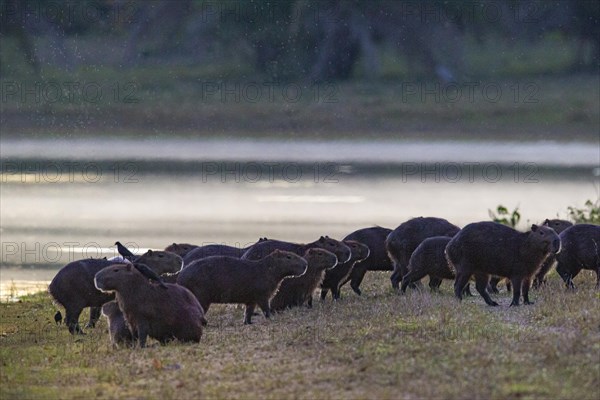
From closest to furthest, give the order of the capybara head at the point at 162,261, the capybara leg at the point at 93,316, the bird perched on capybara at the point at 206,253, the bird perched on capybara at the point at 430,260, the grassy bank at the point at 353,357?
1. the grassy bank at the point at 353,357
2. the capybara head at the point at 162,261
3. the capybara leg at the point at 93,316
4. the bird perched on capybara at the point at 430,260
5. the bird perched on capybara at the point at 206,253

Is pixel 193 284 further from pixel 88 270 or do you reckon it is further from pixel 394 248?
pixel 394 248

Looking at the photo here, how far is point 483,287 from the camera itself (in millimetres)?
12703

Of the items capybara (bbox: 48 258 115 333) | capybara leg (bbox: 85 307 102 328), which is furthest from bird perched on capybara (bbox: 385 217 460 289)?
capybara (bbox: 48 258 115 333)

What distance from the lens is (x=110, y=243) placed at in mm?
18672

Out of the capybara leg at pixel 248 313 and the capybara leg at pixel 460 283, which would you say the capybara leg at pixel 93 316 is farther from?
the capybara leg at pixel 460 283

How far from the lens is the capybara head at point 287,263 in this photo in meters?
12.6

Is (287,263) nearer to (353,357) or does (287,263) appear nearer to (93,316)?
(93,316)

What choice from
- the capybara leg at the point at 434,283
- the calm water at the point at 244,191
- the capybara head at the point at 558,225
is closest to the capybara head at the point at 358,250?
the capybara leg at the point at 434,283

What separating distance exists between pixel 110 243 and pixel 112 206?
4.03 m

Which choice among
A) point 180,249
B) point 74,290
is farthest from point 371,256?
point 74,290

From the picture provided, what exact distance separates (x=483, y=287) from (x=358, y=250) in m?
1.35

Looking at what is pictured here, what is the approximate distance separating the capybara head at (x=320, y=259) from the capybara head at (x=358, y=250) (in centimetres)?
52

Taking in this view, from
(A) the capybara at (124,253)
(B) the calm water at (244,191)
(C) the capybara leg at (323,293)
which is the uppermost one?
(B) the calm water at (244,191)

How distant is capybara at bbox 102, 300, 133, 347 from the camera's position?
11414 mm
